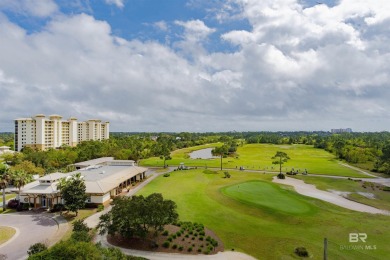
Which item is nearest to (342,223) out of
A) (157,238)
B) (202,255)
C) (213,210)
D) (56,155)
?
(213,210)

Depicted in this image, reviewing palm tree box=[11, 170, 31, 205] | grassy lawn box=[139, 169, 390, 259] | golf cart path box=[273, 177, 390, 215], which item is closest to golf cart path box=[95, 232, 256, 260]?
grassy lawn box=[139, 169, 390, 259]

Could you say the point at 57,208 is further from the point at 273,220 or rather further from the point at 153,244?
the point at 273,220

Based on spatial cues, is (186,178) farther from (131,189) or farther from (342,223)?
(342,223)

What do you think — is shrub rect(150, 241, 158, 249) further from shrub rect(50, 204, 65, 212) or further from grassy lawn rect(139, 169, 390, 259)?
shrub rect(50, 204, 65, 212)

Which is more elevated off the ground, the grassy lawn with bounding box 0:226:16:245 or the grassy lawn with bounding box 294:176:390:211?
the grassy lawn with bounding box 294:176:390:211

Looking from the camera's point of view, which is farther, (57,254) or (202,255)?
(202,255)

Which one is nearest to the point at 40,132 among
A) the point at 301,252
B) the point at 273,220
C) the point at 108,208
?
the point at 108,208
